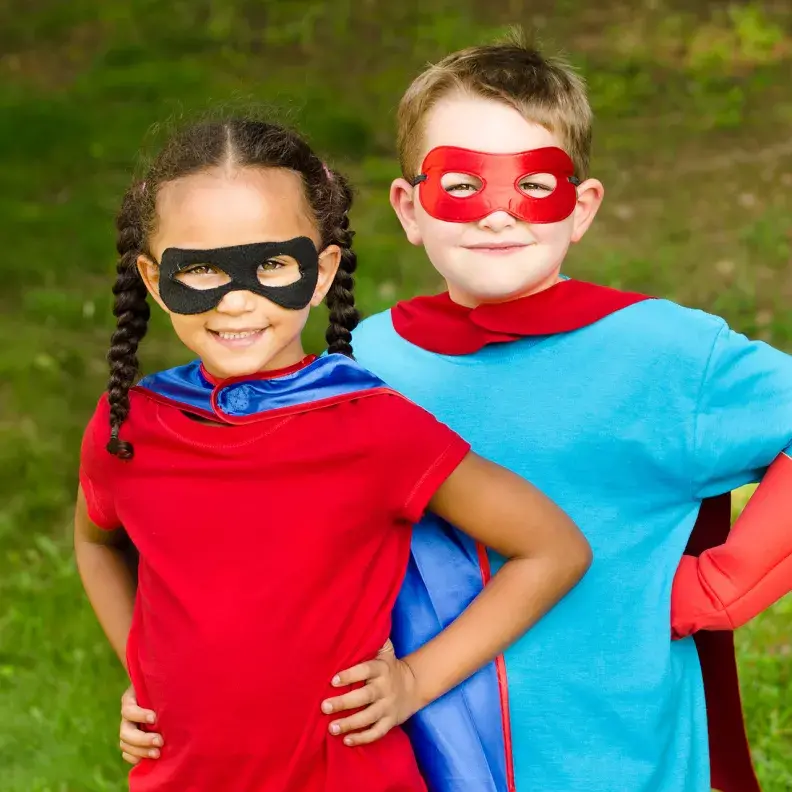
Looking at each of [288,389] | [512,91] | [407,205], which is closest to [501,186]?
[512,91]

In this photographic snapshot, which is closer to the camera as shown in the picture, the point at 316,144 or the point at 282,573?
the point at 282,573

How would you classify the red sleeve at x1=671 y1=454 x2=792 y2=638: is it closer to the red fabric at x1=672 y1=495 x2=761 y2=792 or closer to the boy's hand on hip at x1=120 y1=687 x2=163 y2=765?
the red fabric at x1=672 y1=495 x2=761 y2=792

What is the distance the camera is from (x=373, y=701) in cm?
245

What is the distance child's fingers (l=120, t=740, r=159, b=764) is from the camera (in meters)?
2.55

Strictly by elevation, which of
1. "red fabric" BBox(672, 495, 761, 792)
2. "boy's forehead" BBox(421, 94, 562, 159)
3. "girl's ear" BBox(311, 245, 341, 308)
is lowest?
"red fabric" BBox(672, 495, 761, 792)

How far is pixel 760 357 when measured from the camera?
2713 millimetres

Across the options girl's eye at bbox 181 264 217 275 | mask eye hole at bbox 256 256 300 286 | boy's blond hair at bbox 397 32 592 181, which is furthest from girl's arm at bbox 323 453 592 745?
boy's blond hair at bbox 397 32 592 181

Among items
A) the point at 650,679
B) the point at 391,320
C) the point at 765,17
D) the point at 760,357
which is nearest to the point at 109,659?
the point at 391,320

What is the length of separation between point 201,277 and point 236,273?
0.08 meters

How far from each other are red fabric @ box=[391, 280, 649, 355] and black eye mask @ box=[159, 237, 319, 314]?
1.34ft

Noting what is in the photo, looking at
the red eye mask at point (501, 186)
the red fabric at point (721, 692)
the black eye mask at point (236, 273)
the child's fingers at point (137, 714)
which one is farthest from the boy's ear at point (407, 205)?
the child's fingers at point (137, 714)

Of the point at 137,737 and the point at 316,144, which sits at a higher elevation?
the point at 316,144

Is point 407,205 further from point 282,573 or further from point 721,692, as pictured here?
point 721,692

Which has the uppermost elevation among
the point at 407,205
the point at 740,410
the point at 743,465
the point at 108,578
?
the point at 407,205
